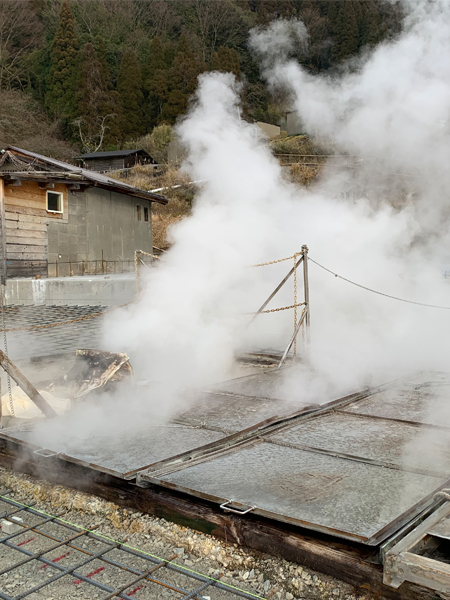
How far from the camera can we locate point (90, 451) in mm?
3852

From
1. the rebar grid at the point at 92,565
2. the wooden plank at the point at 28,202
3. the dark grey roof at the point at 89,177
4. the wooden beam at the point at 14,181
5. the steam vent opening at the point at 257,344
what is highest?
the dark grey roof at the point at 89,177

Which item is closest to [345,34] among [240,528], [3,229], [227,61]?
[227,61]

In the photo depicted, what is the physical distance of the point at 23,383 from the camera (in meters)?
4.39

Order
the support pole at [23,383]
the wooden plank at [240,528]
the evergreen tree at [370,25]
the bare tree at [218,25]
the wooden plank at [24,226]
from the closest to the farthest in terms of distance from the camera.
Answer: the wooden plank at [240,528] < the support pole at [23,383] < the evergreen tree at [370,25] < the wooden plank at [24,226] < the bare tree at [218,25]

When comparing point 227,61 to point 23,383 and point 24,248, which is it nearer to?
point 24,248

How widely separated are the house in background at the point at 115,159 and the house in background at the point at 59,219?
1611 centimetres

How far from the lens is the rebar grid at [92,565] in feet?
8.64

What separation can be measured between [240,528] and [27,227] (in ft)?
49.7

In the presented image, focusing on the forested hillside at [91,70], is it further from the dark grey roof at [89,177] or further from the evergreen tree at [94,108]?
the dark grey roof at [89,177]

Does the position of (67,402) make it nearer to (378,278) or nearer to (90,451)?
(90,451)

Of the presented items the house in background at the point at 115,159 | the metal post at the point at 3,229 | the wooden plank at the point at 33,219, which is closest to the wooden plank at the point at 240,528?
the metal post at the point at 3,229

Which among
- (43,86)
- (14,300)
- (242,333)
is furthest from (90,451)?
(43,86)

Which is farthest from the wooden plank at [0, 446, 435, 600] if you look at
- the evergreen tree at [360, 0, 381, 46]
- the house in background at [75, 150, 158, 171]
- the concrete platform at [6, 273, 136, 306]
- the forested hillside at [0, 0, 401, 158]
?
the house in background at [75, 150, 158, 171]

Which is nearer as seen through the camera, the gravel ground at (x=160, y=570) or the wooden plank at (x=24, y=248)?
the gravel ground at (x=160, y=570)
